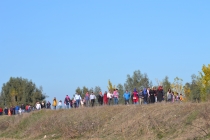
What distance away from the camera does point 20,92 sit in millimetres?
89938

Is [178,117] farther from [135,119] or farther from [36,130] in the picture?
[36,130]

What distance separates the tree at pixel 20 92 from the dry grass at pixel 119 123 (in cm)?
4012

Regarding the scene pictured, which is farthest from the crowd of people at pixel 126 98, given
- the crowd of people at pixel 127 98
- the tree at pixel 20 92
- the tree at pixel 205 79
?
the tree at pixel 20 92

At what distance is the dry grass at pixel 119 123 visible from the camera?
27562 mm

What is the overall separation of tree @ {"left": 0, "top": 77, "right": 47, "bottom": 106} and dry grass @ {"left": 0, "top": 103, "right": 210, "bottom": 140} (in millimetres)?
40117

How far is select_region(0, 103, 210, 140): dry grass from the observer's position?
2756 cm

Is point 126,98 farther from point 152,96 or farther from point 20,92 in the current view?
point 20,92

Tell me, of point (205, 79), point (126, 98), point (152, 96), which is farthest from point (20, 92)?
point (152, 96)

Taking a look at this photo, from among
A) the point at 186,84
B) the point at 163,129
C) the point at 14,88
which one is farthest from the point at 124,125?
the point at 14,88

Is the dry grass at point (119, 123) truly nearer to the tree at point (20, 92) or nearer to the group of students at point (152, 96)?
the group of students at point (152, 96)

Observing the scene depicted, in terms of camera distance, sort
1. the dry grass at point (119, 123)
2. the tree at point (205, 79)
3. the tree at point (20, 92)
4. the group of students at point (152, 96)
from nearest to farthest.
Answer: the dry grass at point (119, 123), the group of students at point (152, 96), the tree at point (205, 79), the tree at point (20, 92)

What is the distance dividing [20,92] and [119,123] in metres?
58.0

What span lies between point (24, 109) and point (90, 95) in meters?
14.8

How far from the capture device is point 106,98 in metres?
44.4
